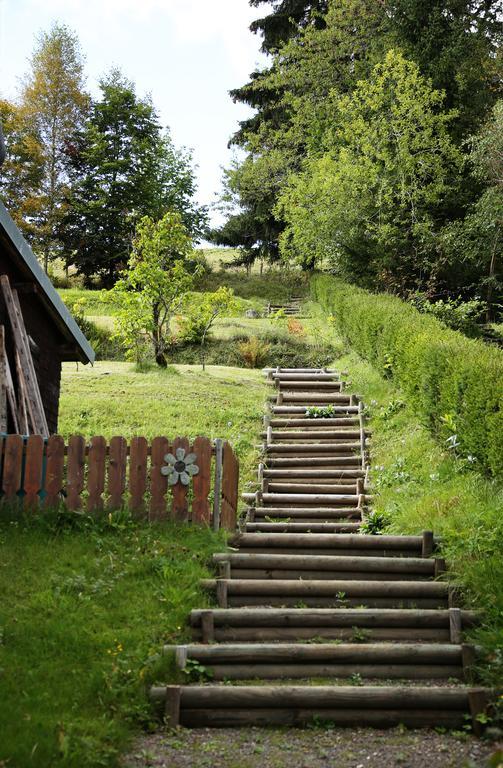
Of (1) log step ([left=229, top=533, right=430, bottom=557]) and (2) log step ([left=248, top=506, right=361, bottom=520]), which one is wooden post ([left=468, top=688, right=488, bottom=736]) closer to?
(1) log step ([left=229, top=533, right=430, bottom=557])

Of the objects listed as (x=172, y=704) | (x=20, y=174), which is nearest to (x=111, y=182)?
(x=20, y=174)

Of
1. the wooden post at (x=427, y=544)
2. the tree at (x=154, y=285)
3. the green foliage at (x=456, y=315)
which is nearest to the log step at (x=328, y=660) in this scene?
the wooden post at (x=427, y=544)

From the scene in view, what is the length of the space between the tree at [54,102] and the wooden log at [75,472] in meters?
34.3

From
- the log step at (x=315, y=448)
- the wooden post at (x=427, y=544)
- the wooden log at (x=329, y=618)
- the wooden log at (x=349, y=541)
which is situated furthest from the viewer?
the log step at (x=315, y=448)

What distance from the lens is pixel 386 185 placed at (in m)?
29.8

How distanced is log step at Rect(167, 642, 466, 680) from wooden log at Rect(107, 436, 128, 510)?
3.20 metres

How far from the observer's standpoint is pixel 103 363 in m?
25.6

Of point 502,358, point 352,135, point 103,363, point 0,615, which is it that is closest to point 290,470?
point 502,358

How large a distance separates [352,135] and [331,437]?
55.9 ft

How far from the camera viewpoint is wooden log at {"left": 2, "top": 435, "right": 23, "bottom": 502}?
10.1 m

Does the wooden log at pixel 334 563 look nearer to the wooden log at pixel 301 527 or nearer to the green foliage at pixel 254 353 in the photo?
the wooden log at pixel 301 527

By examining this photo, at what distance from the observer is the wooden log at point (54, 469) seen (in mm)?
10203

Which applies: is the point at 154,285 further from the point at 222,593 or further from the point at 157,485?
the point at 222,593

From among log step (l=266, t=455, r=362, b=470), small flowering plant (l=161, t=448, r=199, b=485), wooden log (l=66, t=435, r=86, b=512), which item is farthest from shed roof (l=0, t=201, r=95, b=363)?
log step (l=266, t=455, r=362, b=470)
